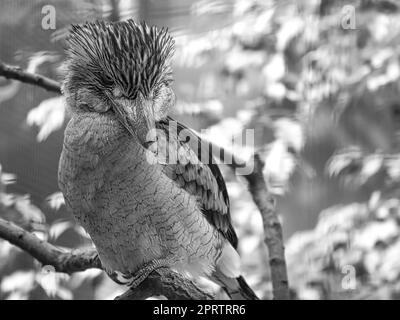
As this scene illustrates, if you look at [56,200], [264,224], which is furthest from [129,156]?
[264,224]

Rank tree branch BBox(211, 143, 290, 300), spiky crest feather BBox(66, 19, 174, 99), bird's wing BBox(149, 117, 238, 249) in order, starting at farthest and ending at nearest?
tree branch BBox(211, 143, 290, 300) → bird's wing BBox(149, 117, 238, 249) → spiky crest feather BBox(66, 19, 174, 99)

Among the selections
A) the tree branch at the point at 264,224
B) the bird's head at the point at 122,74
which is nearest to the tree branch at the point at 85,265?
the tree branch at the point at 264,224

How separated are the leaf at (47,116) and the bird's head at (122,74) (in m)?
0.08

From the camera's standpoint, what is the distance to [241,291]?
44.8 inches

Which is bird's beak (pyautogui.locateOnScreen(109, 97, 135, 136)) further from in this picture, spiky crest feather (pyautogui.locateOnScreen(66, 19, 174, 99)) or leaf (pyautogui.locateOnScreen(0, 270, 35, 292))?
leaf (pyautogui.locateOnScreen(0, 270, 35, 292))

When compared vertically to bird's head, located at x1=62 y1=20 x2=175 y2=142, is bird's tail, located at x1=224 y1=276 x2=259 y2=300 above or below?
below

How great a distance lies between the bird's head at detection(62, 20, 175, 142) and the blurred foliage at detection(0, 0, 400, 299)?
0.54ft

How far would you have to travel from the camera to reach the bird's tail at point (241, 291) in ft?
3.71

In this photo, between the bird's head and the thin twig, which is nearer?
the bird's head

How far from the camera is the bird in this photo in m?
0.92

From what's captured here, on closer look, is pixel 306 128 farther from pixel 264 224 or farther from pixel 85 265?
pixel 85 265

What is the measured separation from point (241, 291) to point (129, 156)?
416 mm

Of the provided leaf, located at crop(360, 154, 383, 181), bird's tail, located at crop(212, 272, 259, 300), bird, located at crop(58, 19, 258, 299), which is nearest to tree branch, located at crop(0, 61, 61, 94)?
bird, located at crop(58, 19, 258, 299)
